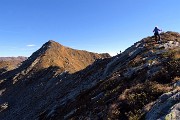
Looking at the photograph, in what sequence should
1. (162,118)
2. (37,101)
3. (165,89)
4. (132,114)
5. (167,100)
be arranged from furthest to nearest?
(37,101)
(165,89)
(132,114)
(167,100)
(162,118)

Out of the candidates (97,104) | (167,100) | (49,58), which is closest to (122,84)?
(97,104)

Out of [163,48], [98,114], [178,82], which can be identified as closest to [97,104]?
[98,114]

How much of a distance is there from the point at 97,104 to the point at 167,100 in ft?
32.3

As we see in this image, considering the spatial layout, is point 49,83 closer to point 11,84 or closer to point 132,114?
point 11,84

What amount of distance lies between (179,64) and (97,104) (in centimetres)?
876

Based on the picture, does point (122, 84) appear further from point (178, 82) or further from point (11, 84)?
point (11, 84)

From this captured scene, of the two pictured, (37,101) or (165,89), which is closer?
(165,89)

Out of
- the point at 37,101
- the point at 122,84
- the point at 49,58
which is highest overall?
the point at 49,58

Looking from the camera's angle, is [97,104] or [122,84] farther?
[122,84]

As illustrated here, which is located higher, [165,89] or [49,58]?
[49,58]

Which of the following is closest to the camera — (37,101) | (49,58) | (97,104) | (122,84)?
(97,104)

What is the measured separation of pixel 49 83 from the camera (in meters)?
83.8

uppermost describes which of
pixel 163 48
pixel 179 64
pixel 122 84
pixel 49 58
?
pixel 49 58

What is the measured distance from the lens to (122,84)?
27.6 m
